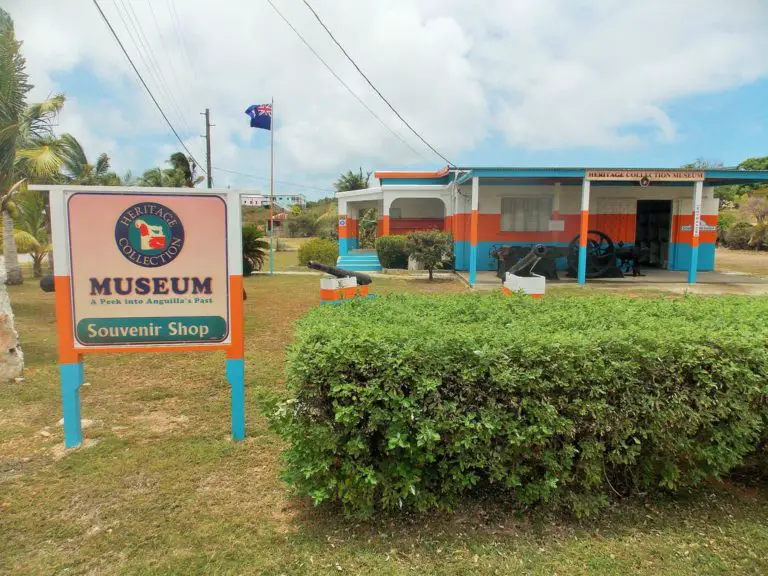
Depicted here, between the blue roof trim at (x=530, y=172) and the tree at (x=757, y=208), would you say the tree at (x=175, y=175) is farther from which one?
the tree at (x=757, y=208)

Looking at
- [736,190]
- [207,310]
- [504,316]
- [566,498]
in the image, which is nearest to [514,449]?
[566,498]

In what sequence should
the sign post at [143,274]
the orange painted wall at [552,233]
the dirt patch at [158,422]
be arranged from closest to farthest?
the sign post at [143,274]
the dirt patch at [158,422]
the orange painted wall at [552,233]

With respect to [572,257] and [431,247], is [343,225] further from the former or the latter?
[572,257]

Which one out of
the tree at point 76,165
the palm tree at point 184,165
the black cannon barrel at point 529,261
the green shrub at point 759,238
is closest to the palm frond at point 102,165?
the tree at point 76,165

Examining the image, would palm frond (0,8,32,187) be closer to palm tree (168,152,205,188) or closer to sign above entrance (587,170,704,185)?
sign above entrance (587,170,704,185)

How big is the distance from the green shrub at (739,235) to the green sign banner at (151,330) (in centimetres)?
3423

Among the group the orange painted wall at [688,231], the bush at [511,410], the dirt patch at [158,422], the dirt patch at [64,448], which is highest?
the orange painted wall at [688,231]

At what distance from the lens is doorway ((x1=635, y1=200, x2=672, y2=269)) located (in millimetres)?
19438

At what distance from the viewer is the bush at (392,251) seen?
1814cm

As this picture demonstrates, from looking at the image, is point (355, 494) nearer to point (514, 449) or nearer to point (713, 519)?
point (514, 449)

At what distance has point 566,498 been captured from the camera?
283 cm

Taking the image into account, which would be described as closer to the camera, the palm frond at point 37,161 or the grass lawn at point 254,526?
the grass lawn at point 254,526

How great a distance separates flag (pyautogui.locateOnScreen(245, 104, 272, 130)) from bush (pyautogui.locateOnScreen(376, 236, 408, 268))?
822 centimetres

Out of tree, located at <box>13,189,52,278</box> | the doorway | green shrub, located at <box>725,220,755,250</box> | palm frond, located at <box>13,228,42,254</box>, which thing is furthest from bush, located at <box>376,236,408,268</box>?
green shrub, located at <box>725,220,755,250</box>
